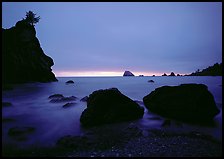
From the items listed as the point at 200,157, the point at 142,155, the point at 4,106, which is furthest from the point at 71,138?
the point at 4,106

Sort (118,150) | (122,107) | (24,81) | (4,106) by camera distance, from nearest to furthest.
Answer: (118,150), (122,107), (4,106), (24,81)

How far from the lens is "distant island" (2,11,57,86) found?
60500mm

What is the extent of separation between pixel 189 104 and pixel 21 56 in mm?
60805

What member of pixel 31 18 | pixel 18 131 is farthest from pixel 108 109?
pixel 31 18

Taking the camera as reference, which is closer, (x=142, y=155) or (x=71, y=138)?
(x=142, y=155)

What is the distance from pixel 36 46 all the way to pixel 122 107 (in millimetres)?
65999

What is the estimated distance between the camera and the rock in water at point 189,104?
17750mm

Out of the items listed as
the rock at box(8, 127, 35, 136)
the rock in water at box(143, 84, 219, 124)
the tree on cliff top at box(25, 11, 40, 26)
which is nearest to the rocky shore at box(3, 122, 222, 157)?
the rock at box(8, 127, 35, 136)

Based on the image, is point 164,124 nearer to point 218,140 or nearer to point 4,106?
point 218,140

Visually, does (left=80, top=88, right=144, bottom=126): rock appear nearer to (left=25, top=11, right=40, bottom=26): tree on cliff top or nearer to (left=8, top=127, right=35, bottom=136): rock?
(left=8, top=127, right=35, bottom=136): rock

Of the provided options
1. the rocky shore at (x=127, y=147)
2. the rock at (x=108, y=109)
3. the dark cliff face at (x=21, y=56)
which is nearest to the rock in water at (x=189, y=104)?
the rock at (x=108, y=109)

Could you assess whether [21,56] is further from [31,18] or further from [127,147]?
[127,147]

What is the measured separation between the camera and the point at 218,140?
12.5m

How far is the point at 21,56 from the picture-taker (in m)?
64.1
